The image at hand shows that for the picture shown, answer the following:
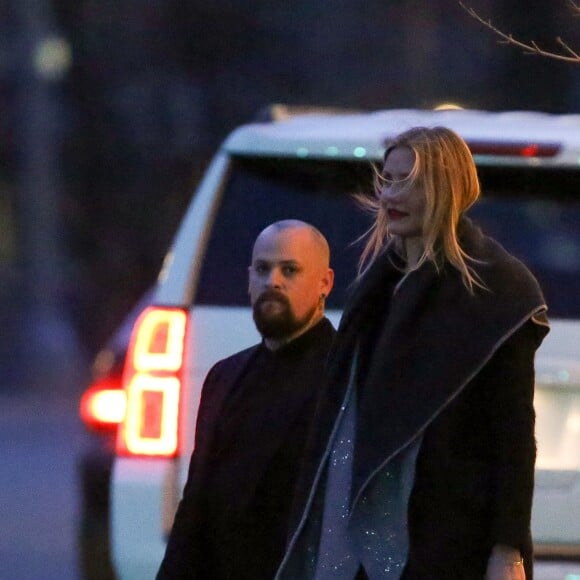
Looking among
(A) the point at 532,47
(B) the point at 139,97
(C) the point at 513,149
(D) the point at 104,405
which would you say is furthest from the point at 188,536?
(B) the point at 139,97

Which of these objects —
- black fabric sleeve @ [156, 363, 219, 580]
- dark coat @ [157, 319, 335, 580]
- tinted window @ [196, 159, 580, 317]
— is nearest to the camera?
dark coat @ [157, 319, 335, 580]

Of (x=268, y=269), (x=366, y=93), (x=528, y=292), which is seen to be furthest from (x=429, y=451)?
(x=366, y=93)

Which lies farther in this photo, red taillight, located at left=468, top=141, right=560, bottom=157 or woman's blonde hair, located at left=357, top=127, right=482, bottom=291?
red taillight, located at left=468, top=141, right=560, bottom=157

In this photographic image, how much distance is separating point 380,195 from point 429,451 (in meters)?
0.54

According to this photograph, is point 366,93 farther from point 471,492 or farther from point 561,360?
point 471,492

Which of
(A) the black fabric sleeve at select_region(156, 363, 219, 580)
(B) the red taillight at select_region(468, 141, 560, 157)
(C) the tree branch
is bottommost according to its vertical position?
(A) the black fabric sleeve at select_region(156, 363, 219, 580)

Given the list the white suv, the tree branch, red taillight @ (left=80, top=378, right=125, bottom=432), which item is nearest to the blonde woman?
the tree branch

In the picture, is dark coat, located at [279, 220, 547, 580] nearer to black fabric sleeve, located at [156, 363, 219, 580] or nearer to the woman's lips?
the woman's lips

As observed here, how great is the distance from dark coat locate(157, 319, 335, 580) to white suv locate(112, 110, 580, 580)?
2.43ft

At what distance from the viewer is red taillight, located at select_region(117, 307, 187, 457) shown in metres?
4.27

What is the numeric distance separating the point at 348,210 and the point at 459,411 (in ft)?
5.30

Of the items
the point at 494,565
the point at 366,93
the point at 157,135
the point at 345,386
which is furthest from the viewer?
the point at 157,135

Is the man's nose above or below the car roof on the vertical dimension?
below

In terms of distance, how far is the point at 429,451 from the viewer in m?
2.92
